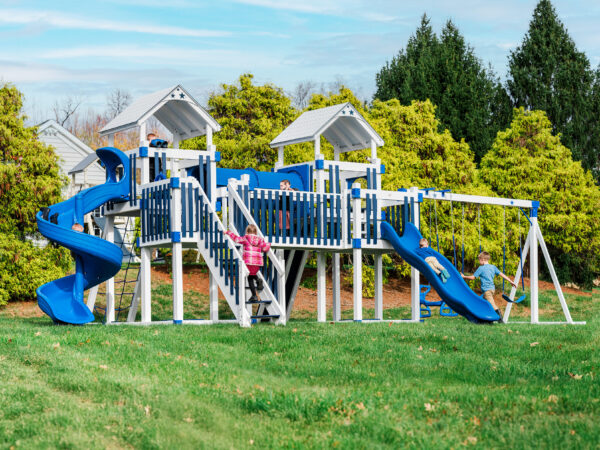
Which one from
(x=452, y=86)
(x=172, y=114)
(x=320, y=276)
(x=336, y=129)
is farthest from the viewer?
(x=452, y=86)

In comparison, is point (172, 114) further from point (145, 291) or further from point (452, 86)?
→ point (452, 86)

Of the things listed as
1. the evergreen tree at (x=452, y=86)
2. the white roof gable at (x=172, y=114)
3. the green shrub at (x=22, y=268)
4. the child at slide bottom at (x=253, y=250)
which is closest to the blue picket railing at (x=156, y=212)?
the white roof gable at (x=172, y=114)

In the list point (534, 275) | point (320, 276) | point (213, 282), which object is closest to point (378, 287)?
point (320, 276)

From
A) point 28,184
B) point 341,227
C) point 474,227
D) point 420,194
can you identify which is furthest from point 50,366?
point 474,227

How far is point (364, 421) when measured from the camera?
771cm

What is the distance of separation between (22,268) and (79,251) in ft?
26.1

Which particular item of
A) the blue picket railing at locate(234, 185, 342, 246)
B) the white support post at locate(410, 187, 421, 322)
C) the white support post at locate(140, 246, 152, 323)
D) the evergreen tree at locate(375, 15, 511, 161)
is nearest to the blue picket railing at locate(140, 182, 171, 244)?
the white support post at locate(140, 246, 152, 323)

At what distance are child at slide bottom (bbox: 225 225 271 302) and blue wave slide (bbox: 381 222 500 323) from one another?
4.18 meters

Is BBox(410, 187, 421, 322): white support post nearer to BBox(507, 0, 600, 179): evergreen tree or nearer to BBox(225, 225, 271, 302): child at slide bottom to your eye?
BBox(225, 225, 271, 302): child at slide bottom

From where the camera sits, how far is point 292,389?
905 centimetres

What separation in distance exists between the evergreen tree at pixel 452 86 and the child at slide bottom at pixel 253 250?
29.0 m

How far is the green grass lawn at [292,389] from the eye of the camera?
745 centimetres

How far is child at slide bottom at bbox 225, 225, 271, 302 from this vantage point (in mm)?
15016

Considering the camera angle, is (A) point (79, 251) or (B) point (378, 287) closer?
(A) point (79, 251)
